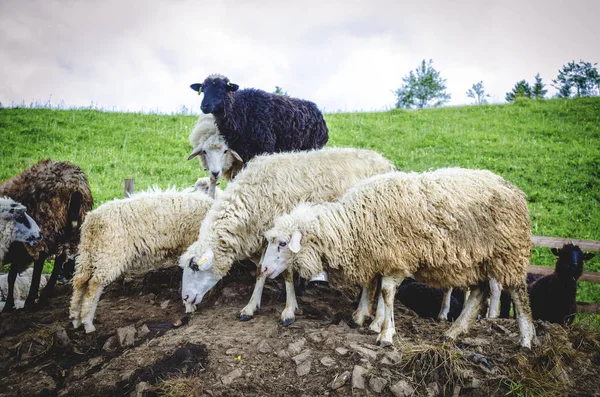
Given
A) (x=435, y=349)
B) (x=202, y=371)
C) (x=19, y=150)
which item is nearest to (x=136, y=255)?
(x=202, y=371)

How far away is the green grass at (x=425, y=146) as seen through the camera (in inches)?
500

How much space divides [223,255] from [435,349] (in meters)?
2.76

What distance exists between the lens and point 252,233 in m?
5.56

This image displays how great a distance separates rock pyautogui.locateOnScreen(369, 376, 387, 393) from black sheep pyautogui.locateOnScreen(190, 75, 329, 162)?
420cm

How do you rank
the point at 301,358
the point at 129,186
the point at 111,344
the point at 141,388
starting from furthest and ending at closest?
the point at 129,186
the point at 111,344
the point at 301,358
the point at 141,388

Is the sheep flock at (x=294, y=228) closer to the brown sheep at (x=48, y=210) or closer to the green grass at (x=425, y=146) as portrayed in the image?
the brown sheep at (x=48, y=210)

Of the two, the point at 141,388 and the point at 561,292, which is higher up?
the point at 141,388

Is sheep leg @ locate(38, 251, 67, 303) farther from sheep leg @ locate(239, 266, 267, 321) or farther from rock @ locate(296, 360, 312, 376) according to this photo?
rock @ locate(296, 360, 312, 376)

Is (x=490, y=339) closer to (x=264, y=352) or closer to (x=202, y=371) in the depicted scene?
(x=264, y=352)

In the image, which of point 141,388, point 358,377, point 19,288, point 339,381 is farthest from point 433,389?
point 19,288

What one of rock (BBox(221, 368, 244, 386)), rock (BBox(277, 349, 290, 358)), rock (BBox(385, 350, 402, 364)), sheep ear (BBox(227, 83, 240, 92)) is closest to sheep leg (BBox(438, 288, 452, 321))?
rock (BBox(385, 350, 402, 364))

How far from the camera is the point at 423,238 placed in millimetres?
4582

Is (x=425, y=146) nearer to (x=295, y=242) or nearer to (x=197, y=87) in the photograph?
(x=197, y=87)

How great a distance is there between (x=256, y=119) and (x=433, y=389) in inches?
193
